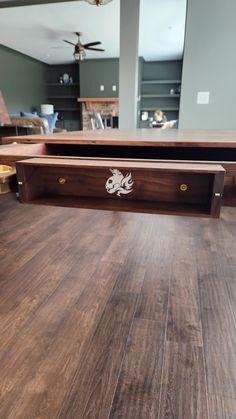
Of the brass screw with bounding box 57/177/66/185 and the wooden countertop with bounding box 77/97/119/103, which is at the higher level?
the wooden countertop with bounding box 77/97/119/103

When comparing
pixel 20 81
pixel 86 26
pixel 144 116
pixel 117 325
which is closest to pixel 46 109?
pixel 20 81

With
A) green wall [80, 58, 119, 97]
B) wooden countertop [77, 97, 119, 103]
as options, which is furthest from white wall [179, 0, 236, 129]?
green wall [80, 58, 119, 97]

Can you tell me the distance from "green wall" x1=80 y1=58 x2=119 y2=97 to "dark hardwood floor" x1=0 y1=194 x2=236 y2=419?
6.73 m

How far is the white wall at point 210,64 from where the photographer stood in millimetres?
2748

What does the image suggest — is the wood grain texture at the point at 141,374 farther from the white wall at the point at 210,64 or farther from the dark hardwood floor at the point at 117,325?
the white wall at the point at 210,64

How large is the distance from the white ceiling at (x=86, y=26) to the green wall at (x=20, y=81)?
31 centimetres

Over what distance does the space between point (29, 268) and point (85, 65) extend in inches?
297

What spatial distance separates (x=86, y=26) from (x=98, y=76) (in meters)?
2.78

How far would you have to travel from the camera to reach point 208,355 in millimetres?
991

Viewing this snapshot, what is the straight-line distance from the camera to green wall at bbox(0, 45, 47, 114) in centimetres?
670

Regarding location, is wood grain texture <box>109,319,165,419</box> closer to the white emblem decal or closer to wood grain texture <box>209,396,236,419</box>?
wood grain texture <box>209,396,236,419</box>

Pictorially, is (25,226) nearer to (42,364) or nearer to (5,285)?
(5,285)

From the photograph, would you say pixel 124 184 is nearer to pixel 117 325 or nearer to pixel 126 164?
pixel 126 164

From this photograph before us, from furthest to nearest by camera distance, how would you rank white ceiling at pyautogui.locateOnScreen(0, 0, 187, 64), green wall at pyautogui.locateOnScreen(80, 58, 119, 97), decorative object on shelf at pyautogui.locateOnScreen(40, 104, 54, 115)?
decorative object on shelf at pyautogui.locateOnScreen(40, 104, 54, 115) → green wall at pyautogui.locateOnScreen(80, 58, 119, 97) → white ceiling at pyautogui.locateOnScreen(0, 0, 187, 64)
